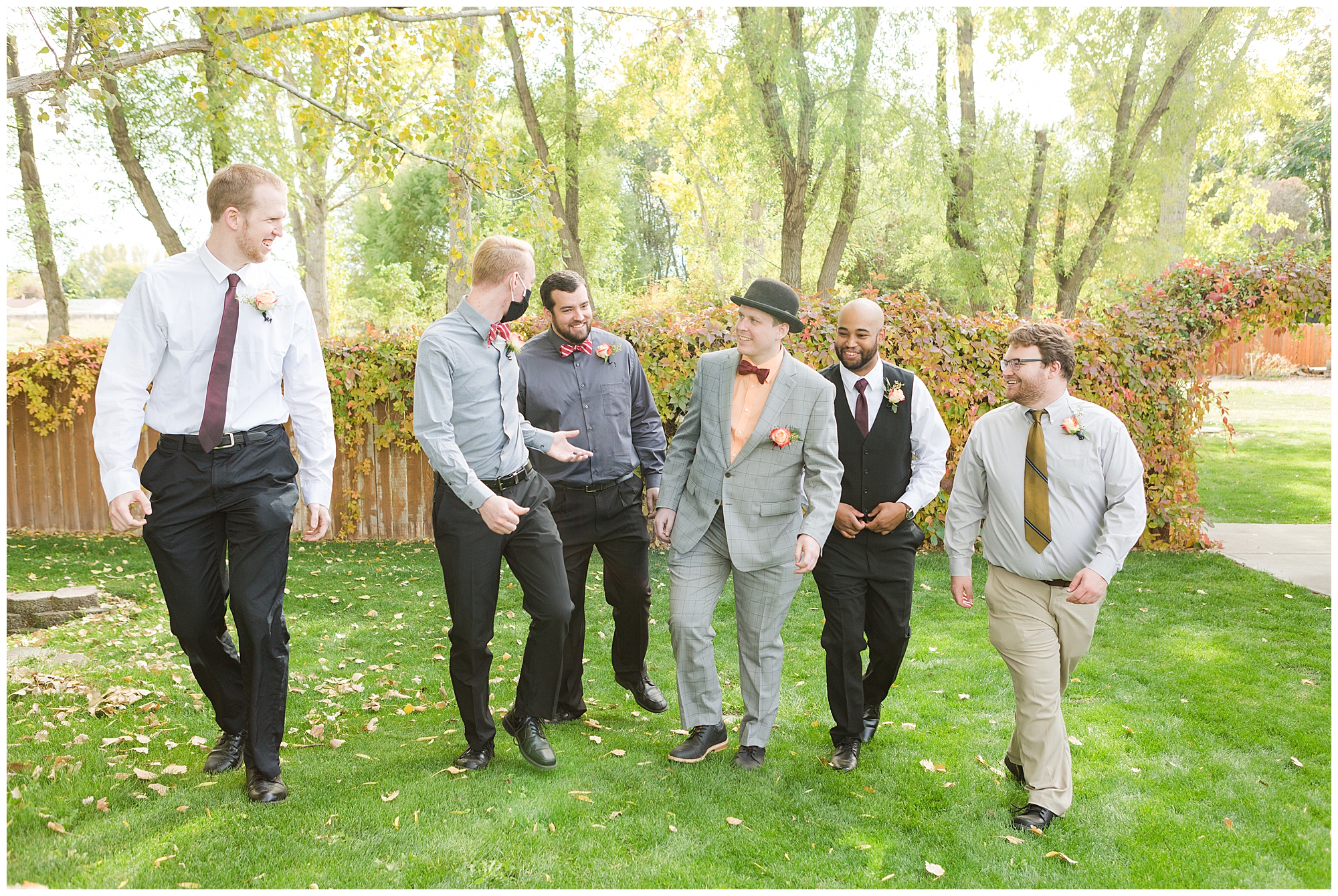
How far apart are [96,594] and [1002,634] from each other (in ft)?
21.9

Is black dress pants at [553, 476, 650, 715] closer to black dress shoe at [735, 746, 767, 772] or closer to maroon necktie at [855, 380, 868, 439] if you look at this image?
black dress shoe at [735, 746, 767, 772]

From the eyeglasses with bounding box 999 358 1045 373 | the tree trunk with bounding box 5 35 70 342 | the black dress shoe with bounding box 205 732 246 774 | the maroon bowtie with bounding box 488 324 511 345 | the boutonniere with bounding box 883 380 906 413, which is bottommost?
the black dress shoe with bounding box 205 732 246 774

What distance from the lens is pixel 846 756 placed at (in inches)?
174

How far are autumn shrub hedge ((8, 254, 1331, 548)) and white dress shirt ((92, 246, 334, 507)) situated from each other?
5.42m

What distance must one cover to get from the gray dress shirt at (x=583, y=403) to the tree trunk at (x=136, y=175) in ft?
35.4

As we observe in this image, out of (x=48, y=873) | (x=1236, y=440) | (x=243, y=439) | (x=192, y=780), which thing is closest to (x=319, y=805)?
(x=192, y=780)

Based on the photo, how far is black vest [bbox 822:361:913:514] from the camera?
4.52 meters

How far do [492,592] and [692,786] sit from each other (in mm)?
1218

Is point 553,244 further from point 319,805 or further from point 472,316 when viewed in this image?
point 319,805

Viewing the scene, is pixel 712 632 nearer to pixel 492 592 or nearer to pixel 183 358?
pixel 492 592

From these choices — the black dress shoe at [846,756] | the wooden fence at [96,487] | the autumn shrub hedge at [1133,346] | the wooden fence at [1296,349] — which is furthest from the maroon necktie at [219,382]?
the wooden fence at [1296,349]

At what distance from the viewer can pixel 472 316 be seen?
4.04 metres

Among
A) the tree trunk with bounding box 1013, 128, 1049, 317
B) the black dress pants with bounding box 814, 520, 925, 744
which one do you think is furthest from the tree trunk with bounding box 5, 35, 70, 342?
the tree trunk with bounding box 1013, 128, 1049, 317

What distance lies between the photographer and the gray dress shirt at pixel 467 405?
12.5 ft
